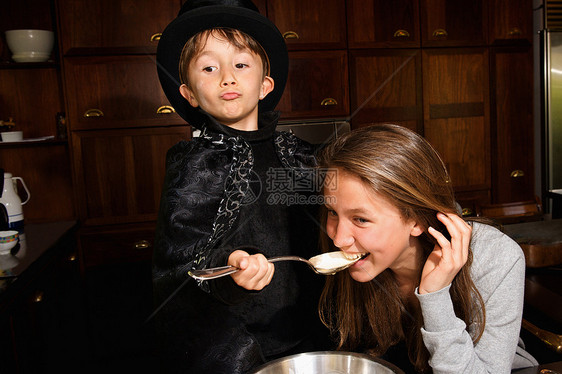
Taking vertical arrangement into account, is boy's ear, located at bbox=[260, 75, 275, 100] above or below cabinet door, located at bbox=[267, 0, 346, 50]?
below

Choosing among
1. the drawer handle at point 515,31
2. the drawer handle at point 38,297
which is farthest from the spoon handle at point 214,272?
the drawer handle at point 515,31

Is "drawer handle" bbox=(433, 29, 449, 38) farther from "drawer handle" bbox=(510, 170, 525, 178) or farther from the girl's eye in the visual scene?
the girl's eye

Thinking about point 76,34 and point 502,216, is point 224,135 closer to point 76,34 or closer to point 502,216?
point 502,216

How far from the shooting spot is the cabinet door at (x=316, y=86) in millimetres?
2689

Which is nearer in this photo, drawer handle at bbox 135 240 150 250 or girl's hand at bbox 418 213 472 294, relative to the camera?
girl's hand at bbox 418 213 472 294

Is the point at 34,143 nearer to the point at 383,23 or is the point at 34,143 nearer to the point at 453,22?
the point at 383,23

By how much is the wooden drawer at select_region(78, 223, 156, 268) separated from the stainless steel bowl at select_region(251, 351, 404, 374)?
201 centimetres

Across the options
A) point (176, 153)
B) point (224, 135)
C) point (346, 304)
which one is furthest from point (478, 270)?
point (176, 153)

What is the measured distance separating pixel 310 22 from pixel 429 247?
1.94 m

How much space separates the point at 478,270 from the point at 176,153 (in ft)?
2.27

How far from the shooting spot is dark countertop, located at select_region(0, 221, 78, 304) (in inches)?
59.8

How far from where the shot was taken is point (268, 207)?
111 cm

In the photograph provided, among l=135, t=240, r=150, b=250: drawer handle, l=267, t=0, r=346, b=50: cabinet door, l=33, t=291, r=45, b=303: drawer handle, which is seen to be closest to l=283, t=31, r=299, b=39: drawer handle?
l=267, t=0, r=346, b=50: cabinet door

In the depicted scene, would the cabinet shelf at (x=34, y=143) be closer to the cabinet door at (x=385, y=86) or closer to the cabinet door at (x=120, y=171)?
the cabinet door at (x=120, y=171)
